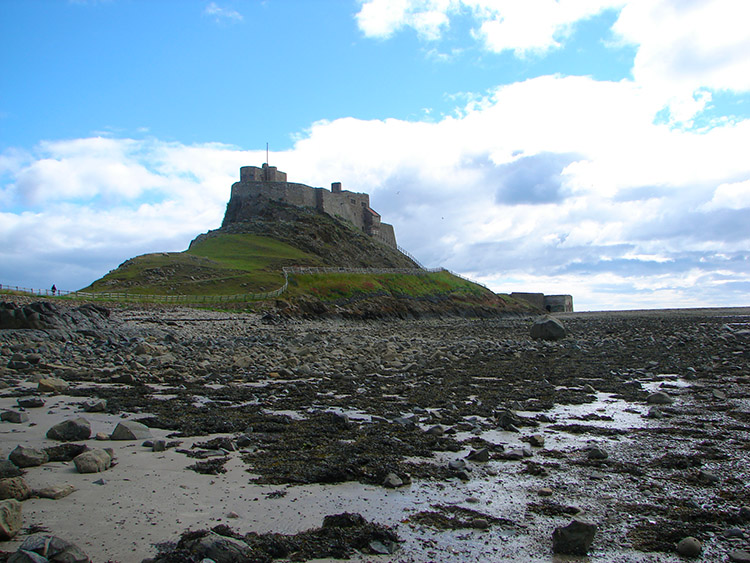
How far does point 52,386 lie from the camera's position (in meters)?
11.7

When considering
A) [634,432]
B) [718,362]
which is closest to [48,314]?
[634,432]

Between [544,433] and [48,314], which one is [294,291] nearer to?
[48,314]

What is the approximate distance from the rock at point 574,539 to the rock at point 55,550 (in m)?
4.14

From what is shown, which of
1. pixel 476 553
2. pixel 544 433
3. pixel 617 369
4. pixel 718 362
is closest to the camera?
pixel 476 553

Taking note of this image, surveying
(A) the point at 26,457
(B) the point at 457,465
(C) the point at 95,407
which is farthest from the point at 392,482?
(C) the point at 95,407

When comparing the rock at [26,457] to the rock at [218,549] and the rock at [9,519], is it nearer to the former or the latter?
the rock at [9,519]

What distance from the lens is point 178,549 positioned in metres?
4.40

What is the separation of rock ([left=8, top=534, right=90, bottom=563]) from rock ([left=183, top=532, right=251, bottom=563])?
2.68 feet

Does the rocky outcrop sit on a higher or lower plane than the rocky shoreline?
higher

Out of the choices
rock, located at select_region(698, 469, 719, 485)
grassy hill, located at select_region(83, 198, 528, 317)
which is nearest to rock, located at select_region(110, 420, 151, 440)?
rock, located at select_region(698, 469, 719, 485)

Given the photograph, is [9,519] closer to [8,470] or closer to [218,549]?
[8,470]

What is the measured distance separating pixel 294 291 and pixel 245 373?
37.9 metres

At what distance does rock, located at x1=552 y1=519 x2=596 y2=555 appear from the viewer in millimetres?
4836

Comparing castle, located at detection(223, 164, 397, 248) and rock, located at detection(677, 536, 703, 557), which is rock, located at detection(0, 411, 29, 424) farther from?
castle, located at detection(223, 164, 397, 248)
